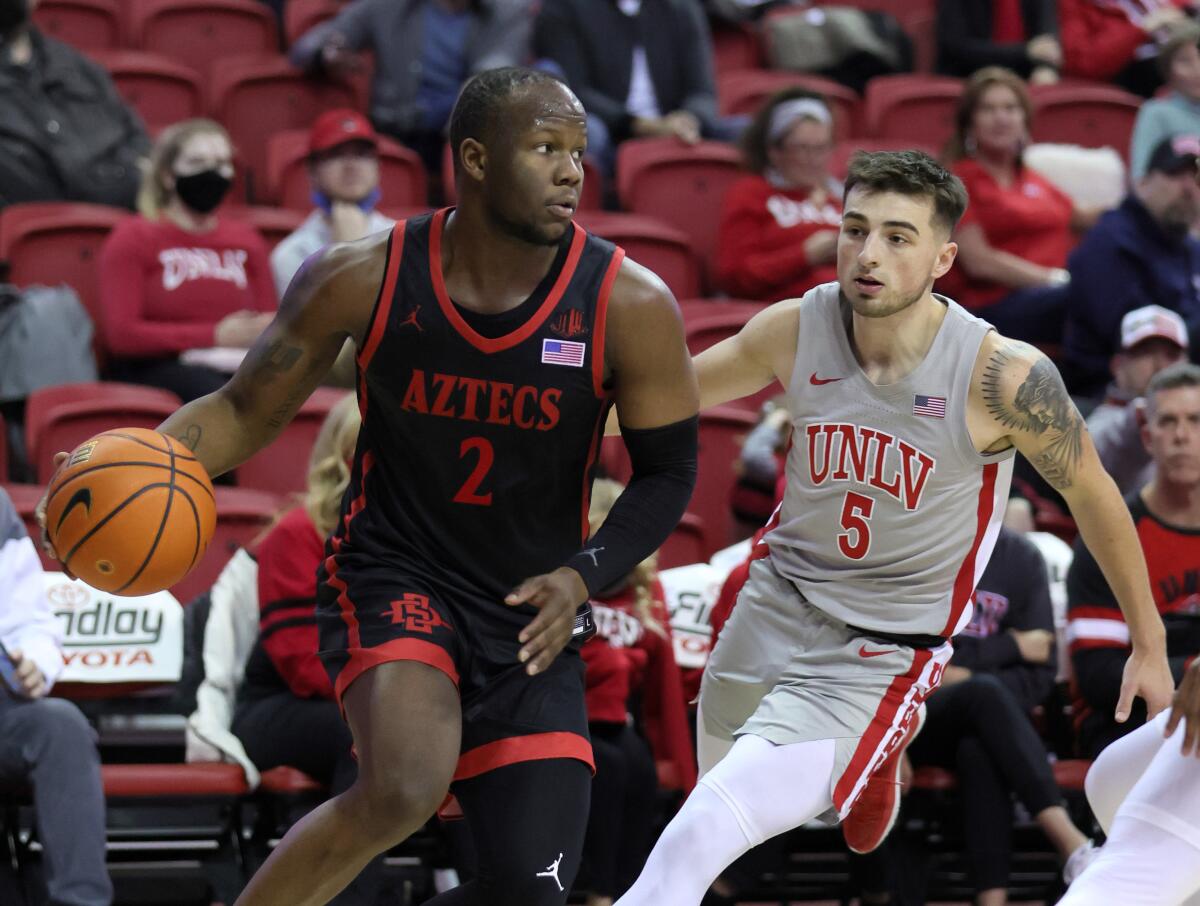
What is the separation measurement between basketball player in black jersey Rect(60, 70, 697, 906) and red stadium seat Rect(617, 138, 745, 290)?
4635mm

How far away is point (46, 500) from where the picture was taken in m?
3.82

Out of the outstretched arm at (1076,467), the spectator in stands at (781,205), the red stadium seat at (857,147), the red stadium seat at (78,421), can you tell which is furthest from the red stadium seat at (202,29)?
the outstretched arm at (1076,467)

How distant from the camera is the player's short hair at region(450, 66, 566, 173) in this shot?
3750mm

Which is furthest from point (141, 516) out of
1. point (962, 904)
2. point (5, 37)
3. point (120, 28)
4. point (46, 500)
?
point (120, 28)

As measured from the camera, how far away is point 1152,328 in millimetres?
7113

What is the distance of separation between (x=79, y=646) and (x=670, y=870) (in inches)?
109

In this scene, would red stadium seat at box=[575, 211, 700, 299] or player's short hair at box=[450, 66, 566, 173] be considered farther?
red stadium seat at box=[575, 211, 700, 299]

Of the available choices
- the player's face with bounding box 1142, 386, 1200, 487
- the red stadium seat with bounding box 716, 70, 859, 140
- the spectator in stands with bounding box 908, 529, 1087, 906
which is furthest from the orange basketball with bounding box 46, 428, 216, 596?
the red stadium seat with bounding box 716, 70, 859, 140

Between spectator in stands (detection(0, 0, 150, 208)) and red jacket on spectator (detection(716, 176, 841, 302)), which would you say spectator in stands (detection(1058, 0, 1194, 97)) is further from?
spectator in stands (detection(0, 0, 150, 208))

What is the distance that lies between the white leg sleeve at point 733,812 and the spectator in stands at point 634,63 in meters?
5.04

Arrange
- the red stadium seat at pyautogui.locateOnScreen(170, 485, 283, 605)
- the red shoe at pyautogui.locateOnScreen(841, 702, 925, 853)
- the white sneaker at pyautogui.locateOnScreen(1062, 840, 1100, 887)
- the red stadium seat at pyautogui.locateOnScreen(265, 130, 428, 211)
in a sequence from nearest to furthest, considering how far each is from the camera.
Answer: the red shoe at pyautogui.locateOnScreen(841, 702, 925, 853) < the white sneaker at pyautogui.locateOnScreen(1062, 840, 1100, 887) < the red stadium seat at pyautogui.locateOnScreen(170, 485, 283, 605) < the red stadium seat at pyautogui.locateOnScreen(265, 130, 428, 211)

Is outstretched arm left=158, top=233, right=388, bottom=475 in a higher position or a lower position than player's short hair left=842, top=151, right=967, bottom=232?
lower

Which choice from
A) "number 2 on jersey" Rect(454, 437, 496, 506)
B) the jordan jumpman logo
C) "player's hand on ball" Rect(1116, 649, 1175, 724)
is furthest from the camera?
"player's hand on ball" Rect(1116, 649, 1175, 724)

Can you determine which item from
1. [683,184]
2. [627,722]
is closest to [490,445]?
[627,722]
